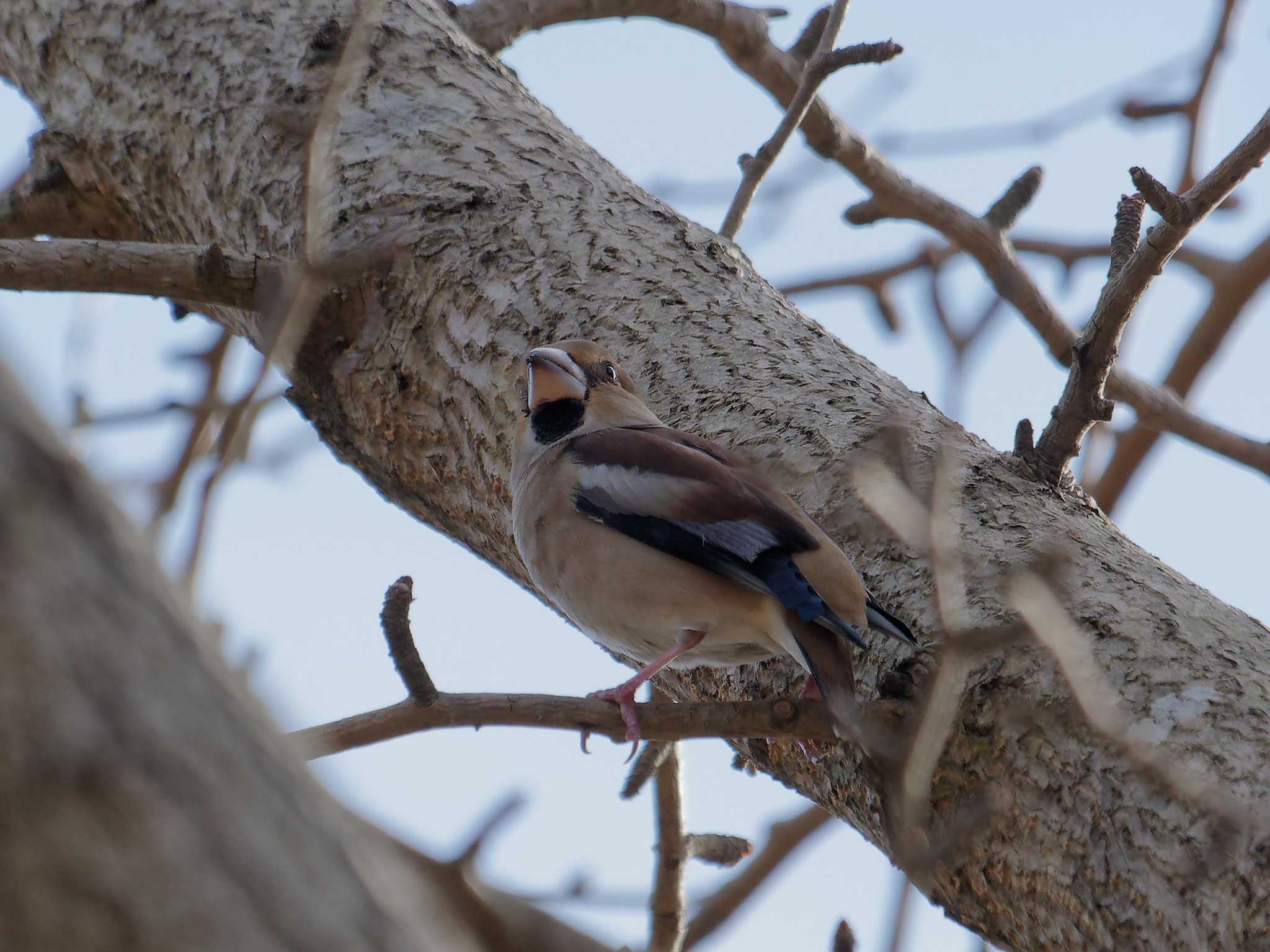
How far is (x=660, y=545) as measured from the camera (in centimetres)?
317

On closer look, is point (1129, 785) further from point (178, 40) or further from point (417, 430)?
point (178, 40)

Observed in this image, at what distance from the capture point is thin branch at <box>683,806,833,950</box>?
4691 mm

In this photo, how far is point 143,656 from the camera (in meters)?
0.82

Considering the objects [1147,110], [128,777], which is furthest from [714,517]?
[1147,110]

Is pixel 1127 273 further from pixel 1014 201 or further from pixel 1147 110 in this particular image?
pixel 1147 110

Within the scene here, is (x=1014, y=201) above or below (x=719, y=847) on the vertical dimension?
above

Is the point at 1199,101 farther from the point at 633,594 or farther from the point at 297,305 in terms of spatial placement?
the point at 297,305

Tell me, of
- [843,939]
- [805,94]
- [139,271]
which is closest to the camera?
[843,939]

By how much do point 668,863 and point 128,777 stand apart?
9.60 feet

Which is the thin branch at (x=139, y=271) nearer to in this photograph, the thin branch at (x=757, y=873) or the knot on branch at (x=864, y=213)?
the knot on branch at (x=864, y=213)

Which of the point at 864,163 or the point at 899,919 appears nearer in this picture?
the point at 899,919

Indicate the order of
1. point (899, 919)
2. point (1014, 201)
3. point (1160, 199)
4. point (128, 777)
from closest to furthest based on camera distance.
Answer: point (128, 777) < point (899, 919) < point (1160, 199) < point (1014, 201)

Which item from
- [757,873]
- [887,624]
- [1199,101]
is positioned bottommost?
[757,873]

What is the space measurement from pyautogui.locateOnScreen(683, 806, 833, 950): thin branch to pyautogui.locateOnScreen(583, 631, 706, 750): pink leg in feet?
5.66
